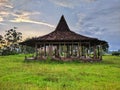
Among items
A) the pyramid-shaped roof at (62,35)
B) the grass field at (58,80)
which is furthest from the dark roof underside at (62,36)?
the grass field at (58,80)

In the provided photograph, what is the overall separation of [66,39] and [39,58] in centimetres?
504

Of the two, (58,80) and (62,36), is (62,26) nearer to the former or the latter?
(62,36)

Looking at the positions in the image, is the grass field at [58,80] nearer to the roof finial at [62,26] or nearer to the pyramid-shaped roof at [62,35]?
the pyramid-shaped roof at [62,35]

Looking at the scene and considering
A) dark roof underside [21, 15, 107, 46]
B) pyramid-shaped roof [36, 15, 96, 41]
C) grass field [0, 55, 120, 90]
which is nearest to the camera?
grass field [0, 55, 120, 90]

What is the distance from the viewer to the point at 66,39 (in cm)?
4888

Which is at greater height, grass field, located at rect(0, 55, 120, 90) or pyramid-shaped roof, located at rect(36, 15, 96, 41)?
pyramid-shaped roof, located at rect(36, 15, 96, 41)

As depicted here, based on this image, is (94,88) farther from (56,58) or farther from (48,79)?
(56,58)

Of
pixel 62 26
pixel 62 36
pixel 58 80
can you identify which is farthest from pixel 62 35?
pixel 58 80

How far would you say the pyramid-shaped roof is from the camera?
49.2 meters

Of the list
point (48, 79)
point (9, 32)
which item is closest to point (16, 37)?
point (9, 32)

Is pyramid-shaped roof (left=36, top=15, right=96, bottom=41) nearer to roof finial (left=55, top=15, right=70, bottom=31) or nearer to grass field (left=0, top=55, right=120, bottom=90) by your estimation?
roof finial (left=55, top=15, right=70, bottom=31)

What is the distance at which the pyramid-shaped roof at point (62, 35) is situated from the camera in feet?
161

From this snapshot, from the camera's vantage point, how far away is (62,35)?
5144cm

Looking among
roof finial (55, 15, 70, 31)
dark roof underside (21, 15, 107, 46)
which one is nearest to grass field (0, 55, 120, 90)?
dark roof underside (21, 15, 107, 46)
